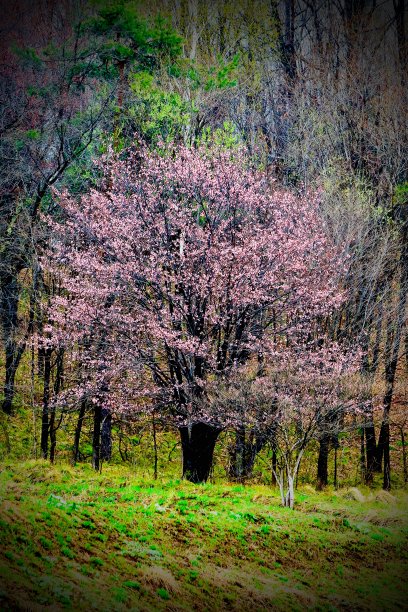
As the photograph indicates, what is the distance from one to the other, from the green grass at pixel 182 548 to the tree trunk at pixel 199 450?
145 cm

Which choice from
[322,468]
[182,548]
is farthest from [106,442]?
[182,548]

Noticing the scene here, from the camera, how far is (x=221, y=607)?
6.43 meters

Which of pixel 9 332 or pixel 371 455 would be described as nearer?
pixel 9 332

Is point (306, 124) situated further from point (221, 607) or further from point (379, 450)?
point (221, 607)

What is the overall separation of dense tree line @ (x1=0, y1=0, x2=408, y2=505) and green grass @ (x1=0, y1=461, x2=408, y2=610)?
2103 millimetres

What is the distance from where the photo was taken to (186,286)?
1376 cm

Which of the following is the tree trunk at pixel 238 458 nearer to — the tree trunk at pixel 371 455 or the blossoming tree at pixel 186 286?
the blossoming tree at pixel 186 286

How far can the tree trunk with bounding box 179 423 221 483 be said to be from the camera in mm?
14058

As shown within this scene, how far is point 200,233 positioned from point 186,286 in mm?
1567

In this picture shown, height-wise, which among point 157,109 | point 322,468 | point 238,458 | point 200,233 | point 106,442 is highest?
point 157,109

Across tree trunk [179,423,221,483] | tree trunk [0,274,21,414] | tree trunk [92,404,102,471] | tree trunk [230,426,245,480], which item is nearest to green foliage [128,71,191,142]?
tree trunk [0,274,21,414]

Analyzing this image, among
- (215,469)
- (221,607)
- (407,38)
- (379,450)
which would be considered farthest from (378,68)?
(221,607)

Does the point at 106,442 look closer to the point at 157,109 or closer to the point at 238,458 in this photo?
the point at 238,458

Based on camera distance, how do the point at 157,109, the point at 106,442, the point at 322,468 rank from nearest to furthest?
the point at 157,109, the point at 322,468, the point at 106,442
